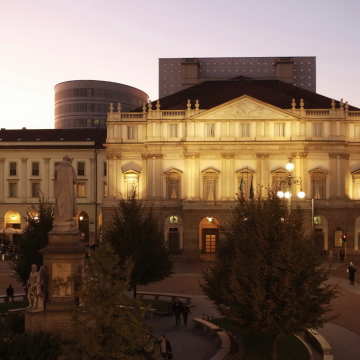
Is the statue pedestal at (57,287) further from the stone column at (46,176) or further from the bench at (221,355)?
the stone column at (46,176)

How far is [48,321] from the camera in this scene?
16.7m

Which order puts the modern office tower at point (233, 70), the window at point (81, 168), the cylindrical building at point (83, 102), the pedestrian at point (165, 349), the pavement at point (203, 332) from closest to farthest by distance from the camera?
1. the pedestrian at point (165, 349)
2. the pavement at point (203, 332)
3. the window at point (81, 168)
4. the modern office tower at point (233, 70)
5. the cylindrical building at point (83, 102)

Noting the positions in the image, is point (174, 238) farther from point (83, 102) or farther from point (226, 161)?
point (83, 102)

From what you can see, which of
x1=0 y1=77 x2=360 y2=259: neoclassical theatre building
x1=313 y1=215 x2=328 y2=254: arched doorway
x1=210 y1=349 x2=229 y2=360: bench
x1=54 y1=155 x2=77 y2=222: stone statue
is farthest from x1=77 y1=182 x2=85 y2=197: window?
x1=210 y1=349 x2=229 y2=360: bench

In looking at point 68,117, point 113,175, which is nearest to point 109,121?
point 113,175

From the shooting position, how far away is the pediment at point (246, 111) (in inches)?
2168

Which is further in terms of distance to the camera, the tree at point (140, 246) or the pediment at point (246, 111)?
the pediment at point (246, 111)

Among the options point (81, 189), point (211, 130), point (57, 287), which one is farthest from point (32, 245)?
point (81, 189)

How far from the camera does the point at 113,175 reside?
2255 inches

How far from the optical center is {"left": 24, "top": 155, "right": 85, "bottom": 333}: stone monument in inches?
658

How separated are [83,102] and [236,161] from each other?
6553cm

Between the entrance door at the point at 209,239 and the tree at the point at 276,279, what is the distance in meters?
38.6

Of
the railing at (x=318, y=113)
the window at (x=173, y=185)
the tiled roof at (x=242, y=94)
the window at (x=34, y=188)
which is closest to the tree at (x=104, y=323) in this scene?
the window at (x=173, y=185)

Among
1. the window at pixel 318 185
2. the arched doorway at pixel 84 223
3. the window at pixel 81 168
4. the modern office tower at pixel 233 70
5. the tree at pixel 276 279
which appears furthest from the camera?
the modern office tower at pixel 233 70
